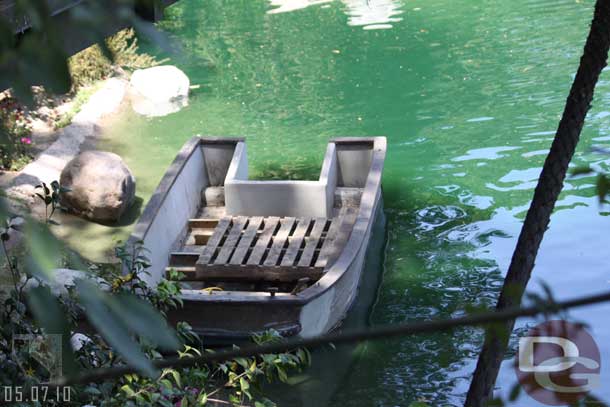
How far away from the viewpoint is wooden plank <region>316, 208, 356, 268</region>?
656cm

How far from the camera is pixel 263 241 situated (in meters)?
6.97

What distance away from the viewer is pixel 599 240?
25.0ft

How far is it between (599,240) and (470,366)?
2265 millimetres

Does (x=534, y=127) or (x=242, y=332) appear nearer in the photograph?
(x=242, y=332)

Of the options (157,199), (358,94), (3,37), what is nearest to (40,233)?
(3,37)

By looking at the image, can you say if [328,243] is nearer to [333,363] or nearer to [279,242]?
[279,242]

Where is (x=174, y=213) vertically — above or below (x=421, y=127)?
above

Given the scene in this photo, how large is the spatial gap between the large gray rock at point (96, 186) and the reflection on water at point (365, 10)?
7.45m

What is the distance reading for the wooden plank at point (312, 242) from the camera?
6559mm

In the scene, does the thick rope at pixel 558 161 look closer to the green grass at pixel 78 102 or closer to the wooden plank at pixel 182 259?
the wooden plank at pixel 182 259

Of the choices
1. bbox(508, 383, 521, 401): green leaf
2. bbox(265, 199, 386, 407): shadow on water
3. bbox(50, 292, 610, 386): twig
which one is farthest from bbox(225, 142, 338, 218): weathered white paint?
bbox(50, 292, 610, 386): twig

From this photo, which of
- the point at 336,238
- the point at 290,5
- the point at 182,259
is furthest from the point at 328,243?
the point at 290,5

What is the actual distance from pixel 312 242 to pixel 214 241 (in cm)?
79

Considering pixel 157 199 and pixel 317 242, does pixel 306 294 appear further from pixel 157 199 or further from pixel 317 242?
pixel 157 199
